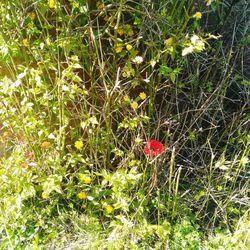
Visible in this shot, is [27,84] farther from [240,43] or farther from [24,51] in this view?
[240,43]

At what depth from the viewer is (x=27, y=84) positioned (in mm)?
2088

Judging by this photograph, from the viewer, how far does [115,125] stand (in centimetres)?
245

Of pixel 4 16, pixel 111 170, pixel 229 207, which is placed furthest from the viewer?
pixel 111 170

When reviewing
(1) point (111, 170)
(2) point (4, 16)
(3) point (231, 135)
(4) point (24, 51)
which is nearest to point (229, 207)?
(3) point (231, 135)

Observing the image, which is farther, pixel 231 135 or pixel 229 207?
pixel 231 135

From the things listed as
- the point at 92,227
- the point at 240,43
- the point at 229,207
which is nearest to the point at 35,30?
the point at 92,227

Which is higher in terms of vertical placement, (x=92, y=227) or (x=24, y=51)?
(x=24, y=51)

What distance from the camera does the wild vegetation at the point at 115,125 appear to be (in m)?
2.02

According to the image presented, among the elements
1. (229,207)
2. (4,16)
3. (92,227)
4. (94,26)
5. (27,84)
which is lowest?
(229,207)

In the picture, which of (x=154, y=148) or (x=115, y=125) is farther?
(x=115, y=125)

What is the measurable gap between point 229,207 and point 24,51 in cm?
166

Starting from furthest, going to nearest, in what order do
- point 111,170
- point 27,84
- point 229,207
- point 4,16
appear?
point 111,170 < point 229,207 < point 27,84 < point 4,16

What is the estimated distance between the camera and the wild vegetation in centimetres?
202

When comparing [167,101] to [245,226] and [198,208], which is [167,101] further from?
[245,226]
